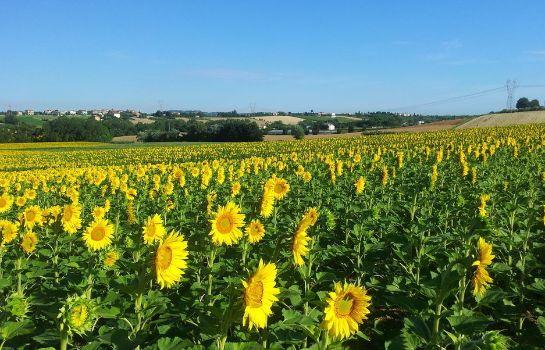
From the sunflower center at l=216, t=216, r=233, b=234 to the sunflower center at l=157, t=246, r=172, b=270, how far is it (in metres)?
1.30

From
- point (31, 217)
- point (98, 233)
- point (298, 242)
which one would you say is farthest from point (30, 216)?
point (298, 242)

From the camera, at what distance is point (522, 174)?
13.1m

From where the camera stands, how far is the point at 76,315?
2.55m

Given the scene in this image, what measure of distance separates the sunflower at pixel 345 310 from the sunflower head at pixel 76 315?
4.52 feet

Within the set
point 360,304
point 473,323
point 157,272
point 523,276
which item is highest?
point 157,272

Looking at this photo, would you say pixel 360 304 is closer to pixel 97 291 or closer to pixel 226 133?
pixel 97 291

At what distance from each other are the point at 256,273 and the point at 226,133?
86179 millimetres

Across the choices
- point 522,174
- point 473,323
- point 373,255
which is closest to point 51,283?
point 373,255

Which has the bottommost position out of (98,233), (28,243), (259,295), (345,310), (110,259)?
(110,259)

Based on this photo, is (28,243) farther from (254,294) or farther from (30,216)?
(254,294)

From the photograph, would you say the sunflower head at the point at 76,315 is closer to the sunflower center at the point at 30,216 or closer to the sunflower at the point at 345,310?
the sunflower at the point at 345,310

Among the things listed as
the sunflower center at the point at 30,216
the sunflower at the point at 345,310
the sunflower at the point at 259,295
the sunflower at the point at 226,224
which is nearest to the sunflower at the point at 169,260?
the sunflower at the point at 259,295

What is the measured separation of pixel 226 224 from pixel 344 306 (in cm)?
178

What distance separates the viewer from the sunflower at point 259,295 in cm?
236
